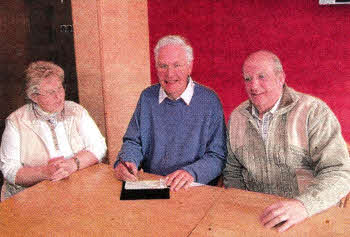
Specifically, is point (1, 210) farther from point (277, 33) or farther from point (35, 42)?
point (35, 42)

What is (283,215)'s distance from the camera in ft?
4.24

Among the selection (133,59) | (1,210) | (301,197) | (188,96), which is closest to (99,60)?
(133,59)

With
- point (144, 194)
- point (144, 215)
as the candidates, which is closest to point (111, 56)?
point (144, 194)

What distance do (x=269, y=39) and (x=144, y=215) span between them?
2128 mm

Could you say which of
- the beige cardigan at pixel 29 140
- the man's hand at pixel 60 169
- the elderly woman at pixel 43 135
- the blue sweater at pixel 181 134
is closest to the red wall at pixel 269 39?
the blue sweater at pixel 181 134

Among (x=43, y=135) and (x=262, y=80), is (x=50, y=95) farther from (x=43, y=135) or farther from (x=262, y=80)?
(x=262, y=80)

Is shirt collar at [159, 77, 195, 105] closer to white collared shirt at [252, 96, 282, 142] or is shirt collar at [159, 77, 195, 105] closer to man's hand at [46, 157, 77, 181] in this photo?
white collared shirt at [252, 96, 282, 142]

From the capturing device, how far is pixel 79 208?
151 centimetres

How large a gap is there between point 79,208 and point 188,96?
899 millimetres

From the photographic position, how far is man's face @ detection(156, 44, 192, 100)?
2.03 metres

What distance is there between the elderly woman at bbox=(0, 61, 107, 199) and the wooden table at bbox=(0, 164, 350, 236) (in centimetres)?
33

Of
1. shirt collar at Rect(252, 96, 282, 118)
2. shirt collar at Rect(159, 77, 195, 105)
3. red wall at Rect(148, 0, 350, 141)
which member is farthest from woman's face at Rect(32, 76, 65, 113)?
red wall at Rect(148, 0, 350, 141)

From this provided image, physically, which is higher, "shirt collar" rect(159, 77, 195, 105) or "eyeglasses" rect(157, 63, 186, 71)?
"eyeglasses" rect(157, 63, 186, 71)

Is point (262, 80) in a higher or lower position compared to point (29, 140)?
higher
